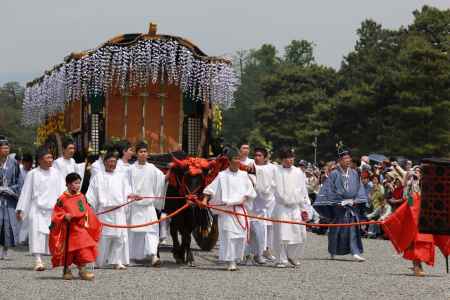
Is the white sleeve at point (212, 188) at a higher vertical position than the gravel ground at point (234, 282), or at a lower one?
higher

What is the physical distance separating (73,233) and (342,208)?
5.40 meters

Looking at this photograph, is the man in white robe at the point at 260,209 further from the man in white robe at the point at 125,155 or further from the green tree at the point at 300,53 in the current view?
the green tree at the point at 300,53

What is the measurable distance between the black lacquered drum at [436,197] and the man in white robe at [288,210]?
4.62 meters

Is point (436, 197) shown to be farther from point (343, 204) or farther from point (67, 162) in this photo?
point (67, 162)

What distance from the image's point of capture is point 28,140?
84.3 m

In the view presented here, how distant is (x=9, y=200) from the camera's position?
13.6 m

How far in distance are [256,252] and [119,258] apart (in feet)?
7.37

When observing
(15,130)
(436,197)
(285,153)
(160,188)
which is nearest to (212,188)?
(160,188)

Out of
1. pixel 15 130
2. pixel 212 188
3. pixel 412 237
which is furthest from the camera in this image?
pixel 15 130

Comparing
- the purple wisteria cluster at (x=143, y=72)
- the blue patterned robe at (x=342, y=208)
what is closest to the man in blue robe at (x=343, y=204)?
the blue patterned robe at (x=342, y=208)

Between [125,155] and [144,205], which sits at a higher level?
[125,155]

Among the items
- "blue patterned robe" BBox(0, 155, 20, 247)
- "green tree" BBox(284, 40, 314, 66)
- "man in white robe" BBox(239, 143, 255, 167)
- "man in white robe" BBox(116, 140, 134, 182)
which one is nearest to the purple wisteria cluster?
"man in white robe" BBox(116, 140, 134, 182)

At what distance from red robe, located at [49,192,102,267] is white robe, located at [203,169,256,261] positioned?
1.97 meters

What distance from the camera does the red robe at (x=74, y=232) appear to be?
10875 millimetres
